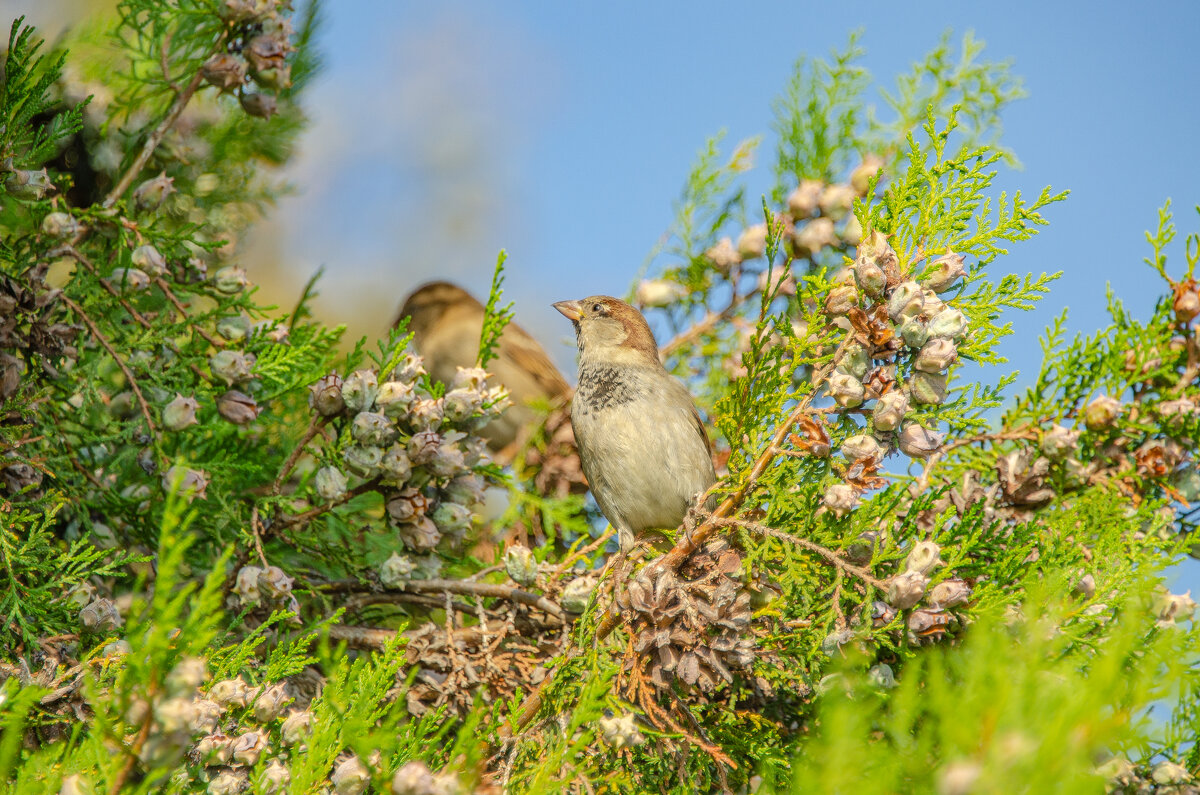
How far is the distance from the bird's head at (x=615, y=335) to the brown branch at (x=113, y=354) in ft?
4.77

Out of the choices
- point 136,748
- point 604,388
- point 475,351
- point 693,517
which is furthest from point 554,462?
point 136,748

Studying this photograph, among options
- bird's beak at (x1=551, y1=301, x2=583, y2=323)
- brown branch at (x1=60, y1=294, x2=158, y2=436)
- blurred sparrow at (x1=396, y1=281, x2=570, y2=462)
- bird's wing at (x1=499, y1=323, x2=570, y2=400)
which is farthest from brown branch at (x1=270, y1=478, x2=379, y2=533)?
bird's wing at (x1=499, y1=323, x2=570, y2=400)

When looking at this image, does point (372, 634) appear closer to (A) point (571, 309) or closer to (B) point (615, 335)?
(B) point (615, 335)

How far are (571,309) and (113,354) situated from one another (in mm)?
1786

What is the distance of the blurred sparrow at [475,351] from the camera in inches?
179

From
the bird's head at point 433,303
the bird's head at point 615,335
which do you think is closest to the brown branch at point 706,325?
the bird's head at point 615,335

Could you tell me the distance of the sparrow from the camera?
9.19ft

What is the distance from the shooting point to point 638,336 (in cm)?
313

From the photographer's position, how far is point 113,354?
1.95m

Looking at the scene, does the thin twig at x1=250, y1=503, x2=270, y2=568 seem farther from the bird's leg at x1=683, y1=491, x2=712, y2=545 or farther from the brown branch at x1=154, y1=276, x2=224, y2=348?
the bird's leg at x1=683, y1=491, x2=712, y2=545

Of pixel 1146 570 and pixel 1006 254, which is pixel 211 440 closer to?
pixel 1006 254

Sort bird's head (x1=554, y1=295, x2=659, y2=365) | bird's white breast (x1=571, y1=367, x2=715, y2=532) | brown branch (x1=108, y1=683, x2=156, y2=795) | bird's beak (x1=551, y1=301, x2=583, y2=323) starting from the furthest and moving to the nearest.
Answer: bird's beak (x1=551, y1=301, x2=583, y2=323) → bird's head (x1=554, y1=295, x2=659, y2=365) → bird's white breast (x1=571, y1=367, x2=715, y2=532) → brown branch (x1=108, y1=683, x2=156, y2=795)

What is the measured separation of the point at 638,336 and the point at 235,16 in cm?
151

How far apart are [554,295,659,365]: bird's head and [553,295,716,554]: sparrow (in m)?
0.06
